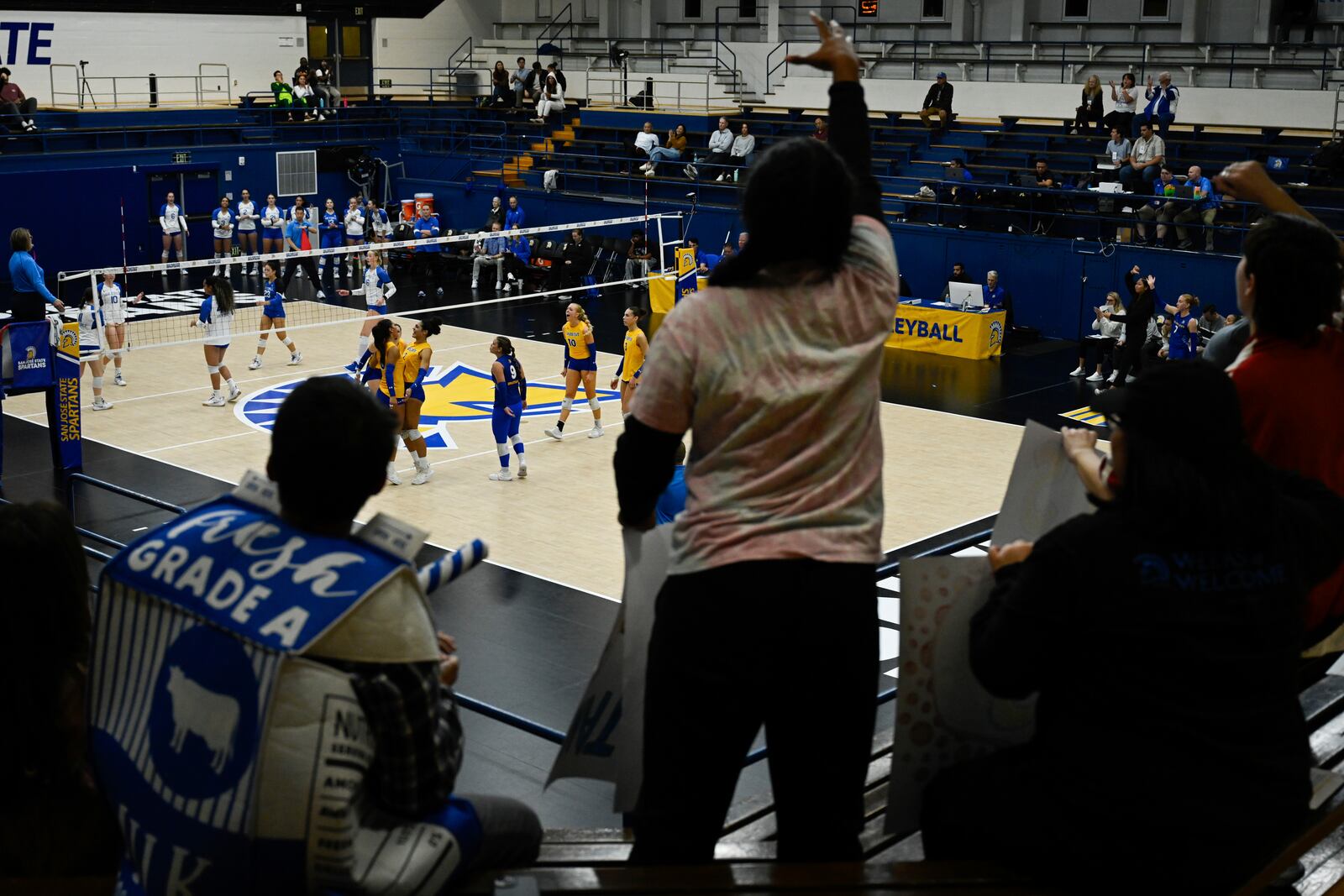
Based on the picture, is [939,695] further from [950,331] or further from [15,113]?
[15,113]

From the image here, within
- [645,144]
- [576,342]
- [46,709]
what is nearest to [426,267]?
[645,144]

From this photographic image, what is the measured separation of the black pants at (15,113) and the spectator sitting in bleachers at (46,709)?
3166 cm

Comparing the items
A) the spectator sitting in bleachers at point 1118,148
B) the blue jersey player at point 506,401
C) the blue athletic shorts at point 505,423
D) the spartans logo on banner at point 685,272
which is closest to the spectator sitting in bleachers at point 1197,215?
the spectator sitting in bleachers at point 1118,148

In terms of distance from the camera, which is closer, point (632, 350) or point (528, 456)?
point (528, 456)

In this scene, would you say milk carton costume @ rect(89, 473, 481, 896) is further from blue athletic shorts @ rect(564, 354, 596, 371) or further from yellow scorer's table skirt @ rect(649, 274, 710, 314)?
yellow scorer's table skirt @ rect(649, 274, 710, 314)

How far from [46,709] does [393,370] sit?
532 inches

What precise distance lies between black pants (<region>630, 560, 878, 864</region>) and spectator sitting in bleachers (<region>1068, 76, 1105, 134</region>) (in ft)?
91.3

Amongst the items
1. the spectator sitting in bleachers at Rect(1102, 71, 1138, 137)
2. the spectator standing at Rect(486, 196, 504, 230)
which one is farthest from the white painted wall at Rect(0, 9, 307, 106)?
the spectator sitting in bleachers at Rect(1102, 71, 1138, 137)

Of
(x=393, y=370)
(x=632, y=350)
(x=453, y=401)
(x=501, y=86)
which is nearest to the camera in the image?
(x=393, y=370)

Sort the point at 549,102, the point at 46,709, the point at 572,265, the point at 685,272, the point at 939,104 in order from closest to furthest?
the point at 46,709 → the point at 685,272 → the point at 572,265 → the point at 939,104 → the point at 549,102

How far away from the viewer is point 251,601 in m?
2.30

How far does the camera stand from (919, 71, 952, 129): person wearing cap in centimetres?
2998

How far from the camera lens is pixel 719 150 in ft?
102

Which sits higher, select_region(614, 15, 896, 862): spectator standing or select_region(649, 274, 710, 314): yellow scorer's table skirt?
select_region(614, 15, 896, 862): spectator standing
